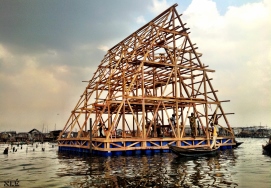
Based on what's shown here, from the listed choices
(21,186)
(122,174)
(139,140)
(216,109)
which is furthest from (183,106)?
(21,186)

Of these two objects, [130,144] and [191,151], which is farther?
[130,144]

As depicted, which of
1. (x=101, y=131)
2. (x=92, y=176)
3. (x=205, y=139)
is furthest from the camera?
(x=101, y=131)

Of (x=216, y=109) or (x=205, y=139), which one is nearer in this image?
(x=205, y=139)

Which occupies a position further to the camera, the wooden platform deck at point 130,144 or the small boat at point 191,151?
the wooden platform deck at point 130,144

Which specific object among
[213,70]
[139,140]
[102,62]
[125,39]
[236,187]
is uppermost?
[125,39]

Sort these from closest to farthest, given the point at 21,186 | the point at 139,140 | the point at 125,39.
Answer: the point at 21,186 < the point at 139,140 < the point at 125,39

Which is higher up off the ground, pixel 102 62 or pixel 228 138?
pixel 102 62

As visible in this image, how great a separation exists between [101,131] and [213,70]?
16.9 m

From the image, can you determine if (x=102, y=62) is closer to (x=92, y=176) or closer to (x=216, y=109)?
(x=216, y=109)

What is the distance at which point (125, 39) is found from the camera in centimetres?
3697

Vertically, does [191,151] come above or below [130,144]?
below

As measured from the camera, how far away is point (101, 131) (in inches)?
1277

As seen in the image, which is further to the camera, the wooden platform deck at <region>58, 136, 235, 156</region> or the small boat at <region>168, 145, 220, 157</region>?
the wooden platform deck at <region>58, 136, 235, 156</region>

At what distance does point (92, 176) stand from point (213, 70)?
24.2 meters
